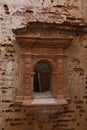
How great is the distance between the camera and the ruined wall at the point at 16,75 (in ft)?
14.0

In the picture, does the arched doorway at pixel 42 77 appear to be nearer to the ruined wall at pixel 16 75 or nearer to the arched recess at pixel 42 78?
the arched recess at pixel 42 78

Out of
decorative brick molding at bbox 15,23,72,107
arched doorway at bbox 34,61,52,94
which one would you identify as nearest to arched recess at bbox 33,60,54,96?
arched doorway at bbox 34,61,52,94

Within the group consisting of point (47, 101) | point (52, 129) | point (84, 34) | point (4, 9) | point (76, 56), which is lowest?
point (52, 129)

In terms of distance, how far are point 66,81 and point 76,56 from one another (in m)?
0.47

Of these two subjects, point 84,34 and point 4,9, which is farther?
point 84,34

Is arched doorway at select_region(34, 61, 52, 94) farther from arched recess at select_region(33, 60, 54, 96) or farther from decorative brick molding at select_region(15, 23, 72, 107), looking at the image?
decorative brick molding at select_region(15, 23, 72, 107)

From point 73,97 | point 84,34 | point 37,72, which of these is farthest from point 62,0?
point 73,97

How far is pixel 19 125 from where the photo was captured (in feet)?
14.2

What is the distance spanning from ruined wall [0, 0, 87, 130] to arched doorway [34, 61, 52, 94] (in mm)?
362

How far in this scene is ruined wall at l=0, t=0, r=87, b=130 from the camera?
167 inches

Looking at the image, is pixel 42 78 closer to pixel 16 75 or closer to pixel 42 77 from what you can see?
pixel 42 77

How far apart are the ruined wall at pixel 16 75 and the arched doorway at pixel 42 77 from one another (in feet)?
1.19

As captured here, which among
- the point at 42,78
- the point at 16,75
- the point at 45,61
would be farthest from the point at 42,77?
the point at 16,75

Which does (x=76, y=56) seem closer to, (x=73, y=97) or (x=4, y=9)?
(x=73, y=97)
